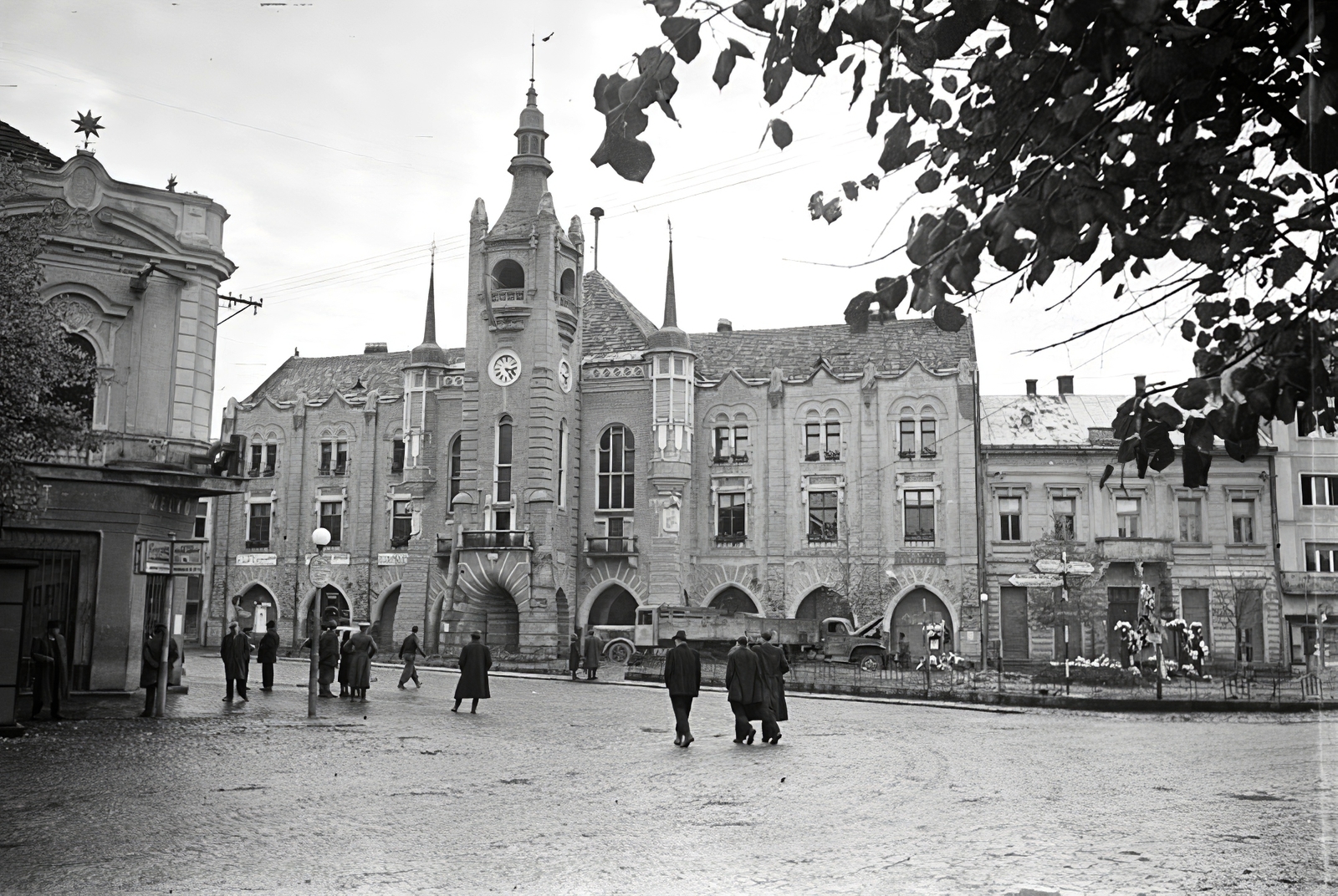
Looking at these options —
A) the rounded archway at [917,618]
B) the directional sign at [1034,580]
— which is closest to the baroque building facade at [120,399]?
the rounded archway at [917,618]

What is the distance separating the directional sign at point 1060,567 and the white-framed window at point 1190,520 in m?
4.86

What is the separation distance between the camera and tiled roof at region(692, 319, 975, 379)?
52.6 meters

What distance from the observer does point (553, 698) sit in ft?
91.1

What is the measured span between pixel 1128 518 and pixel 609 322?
24292 mm

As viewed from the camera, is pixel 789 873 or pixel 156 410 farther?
pixel 156 410

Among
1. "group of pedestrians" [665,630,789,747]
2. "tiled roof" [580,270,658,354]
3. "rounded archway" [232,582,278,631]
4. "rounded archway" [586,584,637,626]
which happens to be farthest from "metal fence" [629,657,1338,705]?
"rounded archway" [232,582,278,631]

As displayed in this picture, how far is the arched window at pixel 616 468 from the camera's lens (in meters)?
53.2

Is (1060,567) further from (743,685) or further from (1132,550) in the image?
(743,685)

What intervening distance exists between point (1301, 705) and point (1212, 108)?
27078 millimetres

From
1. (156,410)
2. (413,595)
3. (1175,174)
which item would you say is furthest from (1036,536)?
(1175,174)

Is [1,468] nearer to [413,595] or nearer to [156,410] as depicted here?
[156,410]

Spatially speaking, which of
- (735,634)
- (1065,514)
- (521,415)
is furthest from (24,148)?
(1065,514)

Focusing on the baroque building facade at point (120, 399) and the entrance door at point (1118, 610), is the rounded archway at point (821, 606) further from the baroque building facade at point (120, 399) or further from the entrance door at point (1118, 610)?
the baroque building facade at point (120, 399)

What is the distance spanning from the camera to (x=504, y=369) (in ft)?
166
